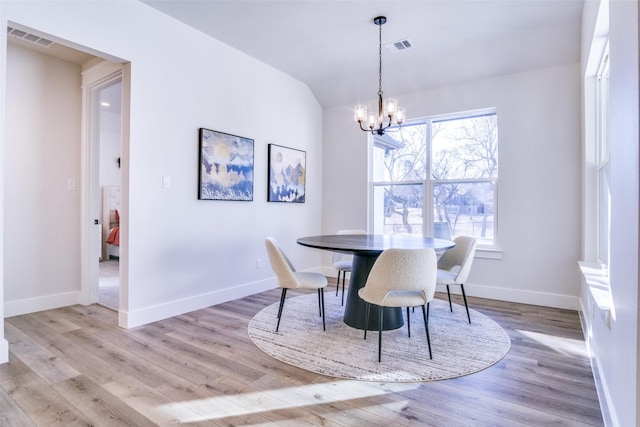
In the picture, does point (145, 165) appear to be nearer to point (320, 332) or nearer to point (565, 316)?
point (320, 332)

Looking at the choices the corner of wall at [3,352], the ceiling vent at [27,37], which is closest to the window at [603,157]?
the corner of wall at [3,352]

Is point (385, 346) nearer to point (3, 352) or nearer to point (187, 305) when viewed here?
point (187, 305)

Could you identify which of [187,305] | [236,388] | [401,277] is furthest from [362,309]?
[187,305]

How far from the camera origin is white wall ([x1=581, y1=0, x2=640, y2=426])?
1123 mm

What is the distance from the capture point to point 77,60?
144 inches

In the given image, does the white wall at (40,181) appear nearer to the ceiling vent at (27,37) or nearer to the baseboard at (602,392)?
the ceiling vent at (27,37)

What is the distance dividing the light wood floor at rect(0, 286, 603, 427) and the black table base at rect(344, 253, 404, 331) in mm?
858

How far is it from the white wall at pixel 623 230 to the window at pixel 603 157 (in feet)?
3.66

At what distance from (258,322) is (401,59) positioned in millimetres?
3324

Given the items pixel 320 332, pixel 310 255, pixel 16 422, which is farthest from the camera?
pixel 310 255

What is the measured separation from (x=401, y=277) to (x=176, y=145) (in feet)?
7.97

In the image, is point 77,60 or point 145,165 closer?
point 145,165

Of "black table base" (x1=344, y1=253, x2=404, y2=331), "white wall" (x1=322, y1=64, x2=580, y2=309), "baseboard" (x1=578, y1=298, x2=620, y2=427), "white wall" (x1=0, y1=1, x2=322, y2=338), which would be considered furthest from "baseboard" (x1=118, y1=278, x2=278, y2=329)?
"baseboard" (x1=578, y1=298, x2=620, y2=427)

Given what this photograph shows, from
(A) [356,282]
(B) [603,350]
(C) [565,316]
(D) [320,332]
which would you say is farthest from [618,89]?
(C) [565,316]
